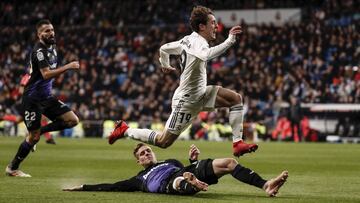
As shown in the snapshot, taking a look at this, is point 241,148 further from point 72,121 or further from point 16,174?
point 16,174

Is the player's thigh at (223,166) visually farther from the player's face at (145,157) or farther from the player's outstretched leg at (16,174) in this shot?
the player's outstretched leg at (16,174)

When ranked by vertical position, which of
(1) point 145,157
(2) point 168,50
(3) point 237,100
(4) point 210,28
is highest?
(4) point 210,28

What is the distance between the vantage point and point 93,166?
1484 centimetres

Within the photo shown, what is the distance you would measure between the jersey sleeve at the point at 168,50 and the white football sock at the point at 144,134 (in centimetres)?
98

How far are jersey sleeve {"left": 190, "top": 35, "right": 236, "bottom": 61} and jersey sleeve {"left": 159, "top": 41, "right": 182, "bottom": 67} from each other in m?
0.32

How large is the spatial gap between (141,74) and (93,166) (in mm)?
21244

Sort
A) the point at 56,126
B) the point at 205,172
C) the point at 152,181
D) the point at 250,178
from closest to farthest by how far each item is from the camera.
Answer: the point at 250,178, the point at 205,172, the point at 152,181, the point at 56,126

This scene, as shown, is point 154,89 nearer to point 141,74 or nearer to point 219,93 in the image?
point 141,74

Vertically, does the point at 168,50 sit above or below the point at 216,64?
above

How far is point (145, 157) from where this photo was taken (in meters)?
9.58

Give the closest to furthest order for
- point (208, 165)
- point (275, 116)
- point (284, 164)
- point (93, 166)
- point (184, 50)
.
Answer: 1. point (208, 165)
2. point (184, 50)
3. point (93, 166)
4. point (284, 164)
5. point (275, 116)

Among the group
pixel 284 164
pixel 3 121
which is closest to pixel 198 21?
pixel 284 164

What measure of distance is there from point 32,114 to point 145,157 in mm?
3290

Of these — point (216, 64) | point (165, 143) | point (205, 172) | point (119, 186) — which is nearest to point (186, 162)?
point (165, 143)
